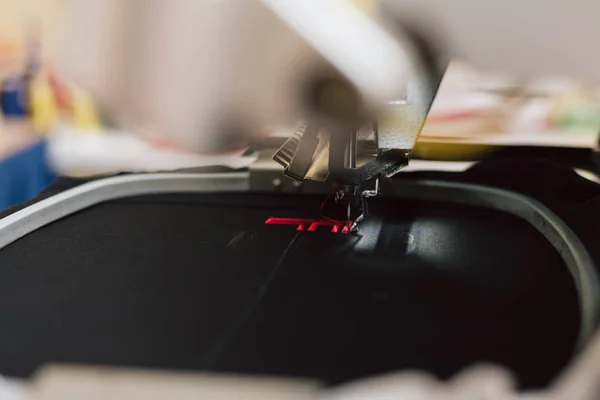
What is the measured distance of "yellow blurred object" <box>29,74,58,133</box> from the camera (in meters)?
1.58

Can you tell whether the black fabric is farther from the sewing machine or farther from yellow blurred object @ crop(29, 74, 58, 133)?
yellow blurred object @ crop(29, 74, 58, 133)

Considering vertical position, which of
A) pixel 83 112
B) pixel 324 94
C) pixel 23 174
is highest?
pixel 324 94

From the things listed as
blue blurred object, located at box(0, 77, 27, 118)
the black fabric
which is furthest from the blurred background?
the black fabric

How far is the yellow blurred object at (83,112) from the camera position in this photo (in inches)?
61.8

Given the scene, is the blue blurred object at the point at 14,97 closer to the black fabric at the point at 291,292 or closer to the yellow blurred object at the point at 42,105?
the yellow blurred object at the point at 42,105

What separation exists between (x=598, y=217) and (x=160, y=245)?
2.15ft

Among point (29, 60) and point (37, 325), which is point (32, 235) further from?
point (29, 60)

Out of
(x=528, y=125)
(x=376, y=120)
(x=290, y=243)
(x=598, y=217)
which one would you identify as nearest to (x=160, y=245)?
(x=290, y=243)

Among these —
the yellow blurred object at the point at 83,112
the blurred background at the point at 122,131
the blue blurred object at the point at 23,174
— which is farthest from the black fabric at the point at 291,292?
the yellow blurred object at the point at 83,112

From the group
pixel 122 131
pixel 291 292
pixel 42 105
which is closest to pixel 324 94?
pixel 291 292

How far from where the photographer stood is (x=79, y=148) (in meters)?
1.57

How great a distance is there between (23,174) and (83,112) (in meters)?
0.22

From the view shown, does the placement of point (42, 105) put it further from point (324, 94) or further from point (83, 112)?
point (324, 94)

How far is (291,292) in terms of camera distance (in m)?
0.77
